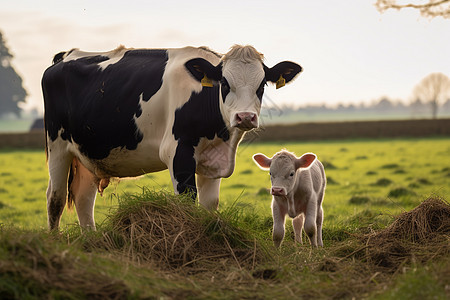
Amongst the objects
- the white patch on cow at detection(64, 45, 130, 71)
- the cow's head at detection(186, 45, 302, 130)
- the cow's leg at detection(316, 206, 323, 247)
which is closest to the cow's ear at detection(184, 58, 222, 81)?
the cow's head at detection(186, 45, 302, 130)

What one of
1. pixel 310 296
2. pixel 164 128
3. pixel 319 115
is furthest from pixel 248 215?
pixel 319 115

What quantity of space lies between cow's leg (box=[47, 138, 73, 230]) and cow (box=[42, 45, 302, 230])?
0.6 inches

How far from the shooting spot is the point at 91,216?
344 inches

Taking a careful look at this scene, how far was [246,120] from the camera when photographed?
5.96 m

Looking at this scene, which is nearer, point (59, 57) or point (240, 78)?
point (240, 78)

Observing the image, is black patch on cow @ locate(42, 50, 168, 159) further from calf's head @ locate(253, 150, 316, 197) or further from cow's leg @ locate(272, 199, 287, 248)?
cow's leg @ locate(272, 199, 287, 248)

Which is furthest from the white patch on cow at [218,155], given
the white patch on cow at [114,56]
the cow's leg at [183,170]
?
the white patch on cow at [114,56]

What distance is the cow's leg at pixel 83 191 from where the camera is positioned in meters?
8.61

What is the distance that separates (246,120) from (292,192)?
145 centimetres

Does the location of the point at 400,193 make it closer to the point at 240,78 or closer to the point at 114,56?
the point at 114,56

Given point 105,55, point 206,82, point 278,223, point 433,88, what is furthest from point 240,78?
point 433,88

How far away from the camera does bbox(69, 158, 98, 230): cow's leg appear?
28.2ft

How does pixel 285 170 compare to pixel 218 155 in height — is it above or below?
below

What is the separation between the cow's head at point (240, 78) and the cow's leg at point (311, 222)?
1427 mm
